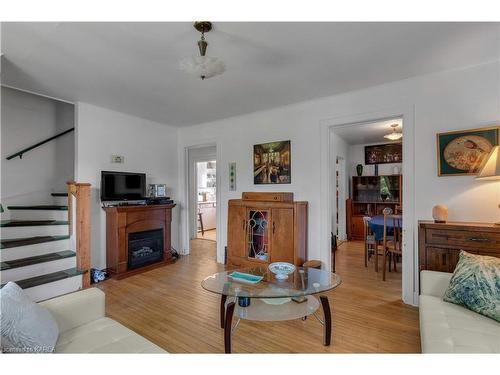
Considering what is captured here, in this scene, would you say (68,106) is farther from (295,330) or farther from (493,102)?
(493,102)

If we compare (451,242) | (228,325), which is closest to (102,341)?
(228,325)

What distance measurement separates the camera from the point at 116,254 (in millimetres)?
3572

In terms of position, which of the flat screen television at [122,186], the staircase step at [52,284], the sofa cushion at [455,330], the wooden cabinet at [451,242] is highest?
the flat screen television at [122,186]

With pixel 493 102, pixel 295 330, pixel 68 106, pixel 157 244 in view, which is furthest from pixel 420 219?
pixel 68 106

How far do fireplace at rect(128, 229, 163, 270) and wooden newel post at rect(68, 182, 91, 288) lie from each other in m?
0.63

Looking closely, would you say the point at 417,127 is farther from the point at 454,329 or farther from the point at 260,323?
the point at 260,323

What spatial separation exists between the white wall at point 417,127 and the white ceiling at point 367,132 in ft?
4.55

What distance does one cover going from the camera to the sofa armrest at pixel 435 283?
1974 mm

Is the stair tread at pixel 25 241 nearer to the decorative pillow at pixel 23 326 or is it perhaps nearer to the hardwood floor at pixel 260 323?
the hardwood floor at pixel 260 323

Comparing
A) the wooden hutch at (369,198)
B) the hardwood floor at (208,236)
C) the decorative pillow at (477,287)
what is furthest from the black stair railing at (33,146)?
the wooden hutch at (369,198)

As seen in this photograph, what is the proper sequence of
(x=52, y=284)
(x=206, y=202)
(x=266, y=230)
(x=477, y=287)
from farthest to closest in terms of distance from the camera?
1. (x=206, y=202)
2. (x=266, y=230)
3. (x=52, y=284)
4. (x=477, y=287)

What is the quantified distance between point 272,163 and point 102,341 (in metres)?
2.90

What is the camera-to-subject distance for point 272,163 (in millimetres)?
3795
